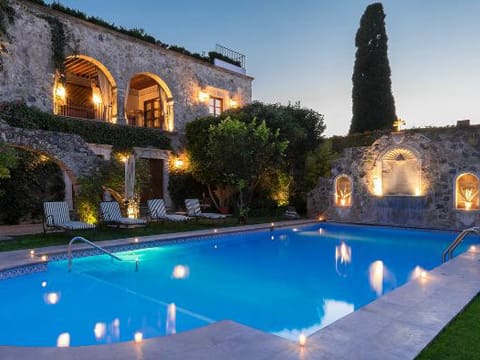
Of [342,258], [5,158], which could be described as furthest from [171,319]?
[5,158]

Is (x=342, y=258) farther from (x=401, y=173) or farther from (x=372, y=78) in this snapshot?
Answer: (x=372, y=78)

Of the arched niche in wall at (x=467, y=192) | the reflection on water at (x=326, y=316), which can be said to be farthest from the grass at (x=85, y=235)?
the arched niche in wall at (x=467, y=192)

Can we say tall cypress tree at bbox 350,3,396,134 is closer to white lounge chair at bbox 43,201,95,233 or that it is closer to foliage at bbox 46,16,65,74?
foliage at bbox 46,16,65,74

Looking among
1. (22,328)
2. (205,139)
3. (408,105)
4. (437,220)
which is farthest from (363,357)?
(408,105)

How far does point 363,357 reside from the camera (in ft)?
8.68

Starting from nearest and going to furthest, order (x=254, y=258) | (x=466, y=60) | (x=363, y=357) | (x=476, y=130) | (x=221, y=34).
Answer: (x=363, y=357)
(x=254, y=258)
(x=476, y=130)
(x=466, y=60)
(x=221, y=34)

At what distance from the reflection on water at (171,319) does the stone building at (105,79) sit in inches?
247

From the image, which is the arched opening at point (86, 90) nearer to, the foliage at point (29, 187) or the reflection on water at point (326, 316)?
the foliage at point (29, 187)

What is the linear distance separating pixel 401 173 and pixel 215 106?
10683mm

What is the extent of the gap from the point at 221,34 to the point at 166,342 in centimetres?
2233

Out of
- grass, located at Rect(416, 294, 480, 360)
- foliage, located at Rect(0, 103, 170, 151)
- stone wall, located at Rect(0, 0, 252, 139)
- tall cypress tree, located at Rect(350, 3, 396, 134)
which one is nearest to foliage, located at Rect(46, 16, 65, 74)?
stone wall, located at Rect(0, 0, 252, 139)

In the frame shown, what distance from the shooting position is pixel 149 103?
20.0m

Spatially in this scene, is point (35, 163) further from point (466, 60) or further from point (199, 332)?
point (466, 60)

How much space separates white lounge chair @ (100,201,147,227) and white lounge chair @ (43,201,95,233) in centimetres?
78
